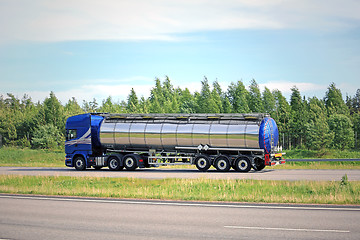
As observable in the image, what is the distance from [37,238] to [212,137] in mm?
21932

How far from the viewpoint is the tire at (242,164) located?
29578 millimetres

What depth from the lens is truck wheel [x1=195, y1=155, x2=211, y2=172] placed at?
30.8 m

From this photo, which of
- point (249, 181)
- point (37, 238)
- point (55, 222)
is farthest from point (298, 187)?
point (37, 238)

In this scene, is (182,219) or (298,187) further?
(298,187)

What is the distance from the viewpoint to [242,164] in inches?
1172

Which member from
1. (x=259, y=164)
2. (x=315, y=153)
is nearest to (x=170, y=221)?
(x=259, y=164)

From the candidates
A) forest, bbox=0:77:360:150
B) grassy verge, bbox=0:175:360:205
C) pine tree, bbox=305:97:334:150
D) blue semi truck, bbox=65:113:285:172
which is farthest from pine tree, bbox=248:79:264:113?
grassy verge, bbox=0:175:360:205

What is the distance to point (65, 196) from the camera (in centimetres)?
1703

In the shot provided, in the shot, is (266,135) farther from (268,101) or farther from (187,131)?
(268,101)

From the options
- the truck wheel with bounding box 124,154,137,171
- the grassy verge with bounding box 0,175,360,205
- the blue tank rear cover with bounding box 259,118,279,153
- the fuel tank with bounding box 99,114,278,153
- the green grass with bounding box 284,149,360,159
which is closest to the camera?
the grassy verge with bounding box 0,175,360,205

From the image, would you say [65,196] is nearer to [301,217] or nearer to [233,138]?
[301,217]

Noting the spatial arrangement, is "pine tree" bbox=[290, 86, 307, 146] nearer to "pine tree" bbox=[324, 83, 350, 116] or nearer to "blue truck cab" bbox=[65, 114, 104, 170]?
"pine tree" bbox=[324, 83, 350, 116]

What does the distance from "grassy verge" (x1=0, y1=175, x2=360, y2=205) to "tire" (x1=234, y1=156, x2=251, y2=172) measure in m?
8.58

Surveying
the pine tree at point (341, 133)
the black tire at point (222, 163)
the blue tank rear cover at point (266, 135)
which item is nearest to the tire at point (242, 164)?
the black tire at point (222, 163)
